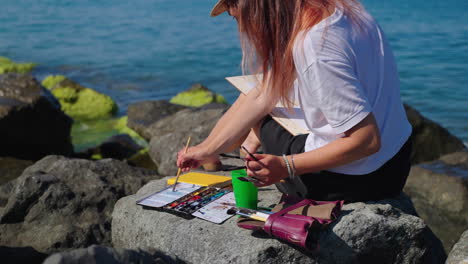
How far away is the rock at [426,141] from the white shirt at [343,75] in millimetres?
3771

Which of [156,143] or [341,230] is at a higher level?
[341,230]

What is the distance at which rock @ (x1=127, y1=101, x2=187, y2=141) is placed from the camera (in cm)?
854

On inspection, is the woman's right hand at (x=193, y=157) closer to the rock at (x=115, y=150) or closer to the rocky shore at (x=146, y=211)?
the rocky shore at (x=146, y=211)

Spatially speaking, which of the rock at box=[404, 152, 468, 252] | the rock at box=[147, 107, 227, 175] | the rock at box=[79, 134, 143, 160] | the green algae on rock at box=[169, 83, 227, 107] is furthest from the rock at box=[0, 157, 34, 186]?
the rock at box=[404, 152, 468, 252]

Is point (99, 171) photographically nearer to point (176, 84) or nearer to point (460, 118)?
point (460, 118)

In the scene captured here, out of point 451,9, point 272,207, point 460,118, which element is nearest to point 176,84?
point 460,118

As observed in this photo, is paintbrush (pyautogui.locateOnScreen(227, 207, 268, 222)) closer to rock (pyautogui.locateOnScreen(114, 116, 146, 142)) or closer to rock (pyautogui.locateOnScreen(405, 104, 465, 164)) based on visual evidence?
rock (pyautogui.locateOnScreen(405, 104, 465, 164))

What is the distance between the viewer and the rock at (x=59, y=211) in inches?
160

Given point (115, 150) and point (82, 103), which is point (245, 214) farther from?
point (82, 103)

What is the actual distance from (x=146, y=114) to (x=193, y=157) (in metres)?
5.50

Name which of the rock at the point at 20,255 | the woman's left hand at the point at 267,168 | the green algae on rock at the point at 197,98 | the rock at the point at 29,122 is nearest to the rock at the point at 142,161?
the rock at the point at 29,122

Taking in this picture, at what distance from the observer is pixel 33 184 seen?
14.2 ft

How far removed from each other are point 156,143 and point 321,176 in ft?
12.2

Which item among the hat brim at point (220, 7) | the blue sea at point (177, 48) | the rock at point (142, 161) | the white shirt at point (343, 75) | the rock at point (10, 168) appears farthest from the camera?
the blue sea at point (177, 48)
